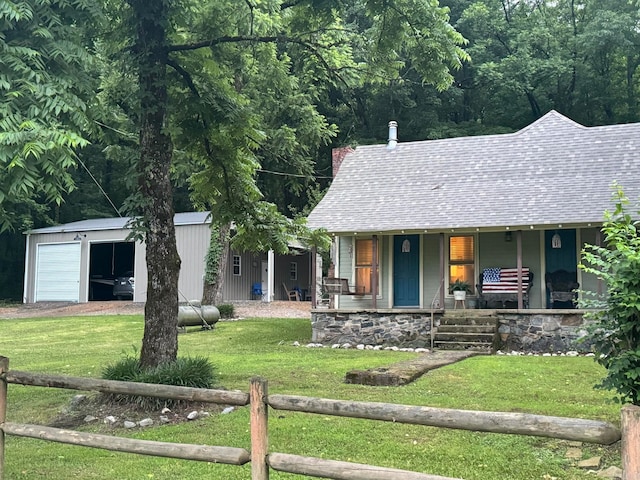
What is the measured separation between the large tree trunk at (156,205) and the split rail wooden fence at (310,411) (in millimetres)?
3296

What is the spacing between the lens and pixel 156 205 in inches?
336

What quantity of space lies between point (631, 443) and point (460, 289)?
12518mm

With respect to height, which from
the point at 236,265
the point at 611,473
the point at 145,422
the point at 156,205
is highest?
the point at 156,205

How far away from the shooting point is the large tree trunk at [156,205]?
8453mm

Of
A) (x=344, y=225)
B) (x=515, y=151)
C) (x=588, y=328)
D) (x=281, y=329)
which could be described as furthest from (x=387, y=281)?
(x=588, y=328)

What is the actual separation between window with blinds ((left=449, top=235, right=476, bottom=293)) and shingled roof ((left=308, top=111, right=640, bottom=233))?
113 cm

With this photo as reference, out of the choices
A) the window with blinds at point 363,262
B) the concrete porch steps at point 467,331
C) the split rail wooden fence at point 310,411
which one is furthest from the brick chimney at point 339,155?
the split rail wooden fence at point 310,411

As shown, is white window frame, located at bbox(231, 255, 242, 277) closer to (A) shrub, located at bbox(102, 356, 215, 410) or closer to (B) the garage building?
(B) the garage building

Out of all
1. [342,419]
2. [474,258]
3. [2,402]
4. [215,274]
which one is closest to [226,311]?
[215,274]

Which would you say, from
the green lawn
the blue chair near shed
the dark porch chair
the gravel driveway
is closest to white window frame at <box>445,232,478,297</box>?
the dark porch chair

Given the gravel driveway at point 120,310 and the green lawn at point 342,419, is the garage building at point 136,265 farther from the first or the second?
the green lawn at point 342,419

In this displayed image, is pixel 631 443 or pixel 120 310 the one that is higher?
pixel 631 443

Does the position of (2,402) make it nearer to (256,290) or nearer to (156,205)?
(156,205)

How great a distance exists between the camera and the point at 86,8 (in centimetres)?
556
